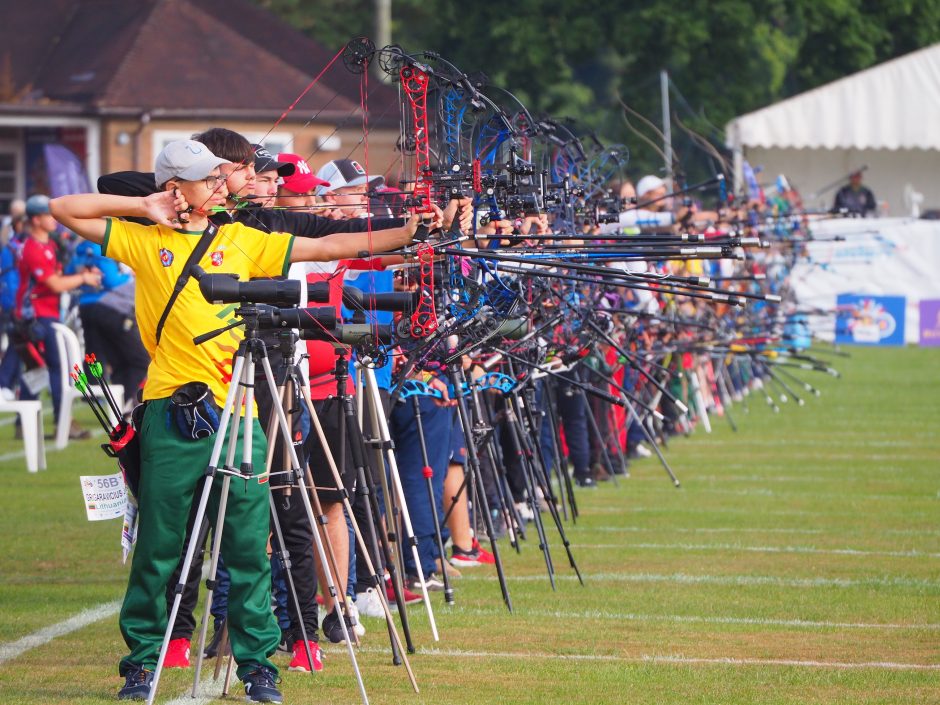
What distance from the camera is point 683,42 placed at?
126ft

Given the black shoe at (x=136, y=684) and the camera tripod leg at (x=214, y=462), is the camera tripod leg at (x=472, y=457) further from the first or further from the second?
the camera tripod leg at (x=214, y=462)

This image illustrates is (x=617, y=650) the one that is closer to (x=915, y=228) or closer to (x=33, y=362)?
(x=33, y=362)

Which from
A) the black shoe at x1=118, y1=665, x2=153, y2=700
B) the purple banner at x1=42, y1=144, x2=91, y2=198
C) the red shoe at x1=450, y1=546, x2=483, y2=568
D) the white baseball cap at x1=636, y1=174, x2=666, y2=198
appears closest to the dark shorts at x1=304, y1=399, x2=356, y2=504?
the black shoe at x1=118, y1=665, x2=153, y2=700

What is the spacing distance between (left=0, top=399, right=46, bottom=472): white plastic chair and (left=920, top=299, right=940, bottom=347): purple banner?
57.3 feet

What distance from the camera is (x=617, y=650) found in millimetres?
7551

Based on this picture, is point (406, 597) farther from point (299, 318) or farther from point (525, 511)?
point (525, 511)

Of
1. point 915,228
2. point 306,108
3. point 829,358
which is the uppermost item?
point 306,108

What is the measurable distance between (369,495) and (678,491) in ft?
19.9

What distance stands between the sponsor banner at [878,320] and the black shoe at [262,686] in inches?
851

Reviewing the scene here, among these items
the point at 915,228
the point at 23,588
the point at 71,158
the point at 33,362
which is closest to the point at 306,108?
the point at 71,158

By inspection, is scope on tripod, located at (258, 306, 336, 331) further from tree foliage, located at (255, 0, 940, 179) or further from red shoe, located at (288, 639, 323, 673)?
tree foliage, located at (255, 0, 940, 179)

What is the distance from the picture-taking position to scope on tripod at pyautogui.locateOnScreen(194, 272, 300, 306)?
6.22m

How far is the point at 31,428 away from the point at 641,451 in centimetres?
518

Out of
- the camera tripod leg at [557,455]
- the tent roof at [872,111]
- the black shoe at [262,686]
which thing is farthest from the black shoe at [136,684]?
the tent roof at [872,111]
